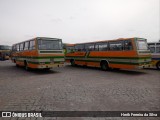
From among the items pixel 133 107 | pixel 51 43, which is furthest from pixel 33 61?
pixel 133 107

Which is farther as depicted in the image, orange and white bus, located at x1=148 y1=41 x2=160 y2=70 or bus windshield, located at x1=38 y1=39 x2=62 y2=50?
orange and white bus, located at x1=148 y1=41 x2=160 y2=70

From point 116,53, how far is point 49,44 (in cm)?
548

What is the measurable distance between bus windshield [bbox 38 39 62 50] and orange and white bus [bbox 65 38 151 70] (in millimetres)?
3782

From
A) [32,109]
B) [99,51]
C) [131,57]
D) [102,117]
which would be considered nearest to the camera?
[102,117]

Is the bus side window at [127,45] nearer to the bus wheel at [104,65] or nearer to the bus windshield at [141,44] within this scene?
the bus windshield at [141,44]

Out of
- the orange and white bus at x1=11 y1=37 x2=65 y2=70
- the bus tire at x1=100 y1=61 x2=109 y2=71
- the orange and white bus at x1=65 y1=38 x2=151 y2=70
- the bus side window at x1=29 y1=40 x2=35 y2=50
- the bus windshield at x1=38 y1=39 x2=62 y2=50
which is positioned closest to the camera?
the orange and white bus at x1=65 y1=38 x2=151 y2=70

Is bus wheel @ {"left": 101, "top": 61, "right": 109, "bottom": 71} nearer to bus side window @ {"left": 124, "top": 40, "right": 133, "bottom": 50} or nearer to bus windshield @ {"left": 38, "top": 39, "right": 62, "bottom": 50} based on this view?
bus side window @ {"left": 124, "top": 40, "right": 133, "bottom": 50}

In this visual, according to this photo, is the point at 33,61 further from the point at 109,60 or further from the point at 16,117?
the point at 16,117

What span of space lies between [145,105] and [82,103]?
6.87 ft

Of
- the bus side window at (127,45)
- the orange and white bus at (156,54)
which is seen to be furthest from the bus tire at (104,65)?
the orange and white bus at (156,54)

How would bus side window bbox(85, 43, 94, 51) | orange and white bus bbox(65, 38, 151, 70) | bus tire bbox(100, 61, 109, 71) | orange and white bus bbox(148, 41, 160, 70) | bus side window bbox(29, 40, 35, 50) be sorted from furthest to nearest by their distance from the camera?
bus side window bbox(85, 43, 94, 51), orange and white bus bbox(148, 41, 160, 70), bus tire bbox(100, 61, 109, 71), bus side window bbox(29, 40, 35, 50), orange and white bus bbox(65, 38, 151, 70)

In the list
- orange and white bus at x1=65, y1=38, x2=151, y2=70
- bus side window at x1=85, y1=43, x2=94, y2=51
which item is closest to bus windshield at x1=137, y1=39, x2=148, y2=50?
Result: orange and white bus at x1=65, y1=38, x2=151, y2=70

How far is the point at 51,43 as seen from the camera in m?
13.0

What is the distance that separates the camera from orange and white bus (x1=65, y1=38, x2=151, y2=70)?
1179 cm
